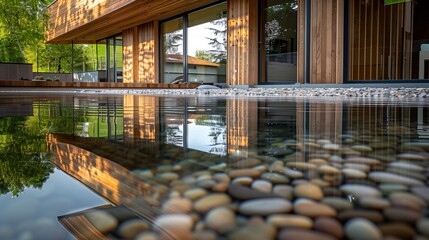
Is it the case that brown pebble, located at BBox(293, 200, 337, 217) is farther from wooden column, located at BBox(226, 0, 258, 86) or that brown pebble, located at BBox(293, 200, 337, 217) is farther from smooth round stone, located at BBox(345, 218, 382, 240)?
wooden column, located at BBox(226, 0, 258, 86)

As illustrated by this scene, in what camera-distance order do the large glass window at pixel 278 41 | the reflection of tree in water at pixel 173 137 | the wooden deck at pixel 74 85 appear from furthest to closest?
1. the wooden deck at pixel 74 85
2. the large glass window at pixel 278 41
3. the reflection of tree in water at pixel 173 137

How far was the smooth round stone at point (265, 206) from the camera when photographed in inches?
9.3

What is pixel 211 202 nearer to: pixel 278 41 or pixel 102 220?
pixel 102 220

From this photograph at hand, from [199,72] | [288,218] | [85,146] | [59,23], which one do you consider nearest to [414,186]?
[288,218]

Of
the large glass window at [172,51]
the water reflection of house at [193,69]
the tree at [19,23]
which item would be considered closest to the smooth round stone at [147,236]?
the water reflection of house at [193,69]

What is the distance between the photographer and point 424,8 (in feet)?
14.8

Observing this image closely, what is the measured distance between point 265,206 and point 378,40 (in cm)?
556

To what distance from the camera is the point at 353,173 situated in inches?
13.5

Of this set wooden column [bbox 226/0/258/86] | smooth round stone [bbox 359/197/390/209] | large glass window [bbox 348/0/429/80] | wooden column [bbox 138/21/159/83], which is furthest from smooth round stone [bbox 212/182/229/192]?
wooden column [bbox 138/21/159/83]

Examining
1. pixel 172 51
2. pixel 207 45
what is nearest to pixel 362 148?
pixel 207 45

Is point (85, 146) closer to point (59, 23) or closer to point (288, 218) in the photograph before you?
point (288, 218)

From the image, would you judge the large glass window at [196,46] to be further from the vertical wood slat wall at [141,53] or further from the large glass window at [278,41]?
the large glass window at [278,41]

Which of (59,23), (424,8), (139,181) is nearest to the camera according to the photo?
(139,181)

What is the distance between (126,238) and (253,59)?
6.24 metres
